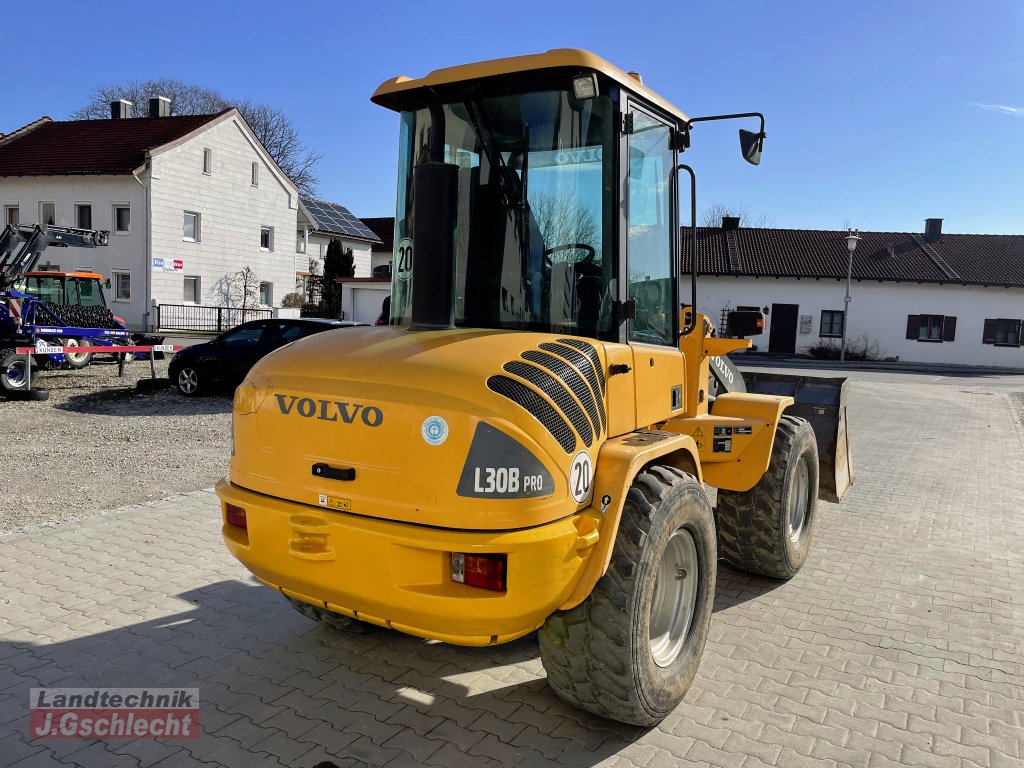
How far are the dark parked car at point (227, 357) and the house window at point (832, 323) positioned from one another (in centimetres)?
3012

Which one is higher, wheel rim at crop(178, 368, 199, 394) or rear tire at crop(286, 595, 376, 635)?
wheel rim at crop(178, 368, 199, 394)

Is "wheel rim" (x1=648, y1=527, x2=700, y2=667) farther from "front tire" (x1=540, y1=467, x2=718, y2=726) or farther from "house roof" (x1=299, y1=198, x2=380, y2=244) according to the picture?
"house roof" (x1=299, y1=198, x2=380, y2=244)

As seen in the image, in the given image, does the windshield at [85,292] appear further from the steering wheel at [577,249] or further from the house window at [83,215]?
the steering wheel at [577,249]

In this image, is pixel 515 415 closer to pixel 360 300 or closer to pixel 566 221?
pixel 566 221

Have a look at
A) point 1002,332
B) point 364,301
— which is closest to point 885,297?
point 1002,332

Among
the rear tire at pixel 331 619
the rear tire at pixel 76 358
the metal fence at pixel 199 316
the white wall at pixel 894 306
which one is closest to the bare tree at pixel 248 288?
the metal fence at pixel 199 316

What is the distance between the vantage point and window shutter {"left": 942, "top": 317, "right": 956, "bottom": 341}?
121 ft

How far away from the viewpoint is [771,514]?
17.1 ft

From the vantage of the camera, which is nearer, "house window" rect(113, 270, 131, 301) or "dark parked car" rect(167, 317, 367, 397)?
"dark parked car" rect(167, 317, 367, 397)

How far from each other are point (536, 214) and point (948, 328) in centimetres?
3904

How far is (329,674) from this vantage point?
13.2ft

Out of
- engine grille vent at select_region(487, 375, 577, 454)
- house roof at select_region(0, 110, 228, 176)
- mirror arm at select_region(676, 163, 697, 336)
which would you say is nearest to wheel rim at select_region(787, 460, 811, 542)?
mirror arm at select_region(676, 163, 697, 336)

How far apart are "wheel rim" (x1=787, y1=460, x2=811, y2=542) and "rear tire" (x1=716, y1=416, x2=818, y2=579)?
0.02 metres

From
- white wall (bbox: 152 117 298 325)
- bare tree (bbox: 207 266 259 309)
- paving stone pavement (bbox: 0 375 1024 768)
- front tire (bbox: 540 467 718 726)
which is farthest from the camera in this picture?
bare tree (bbox: 207 266 259 309)
